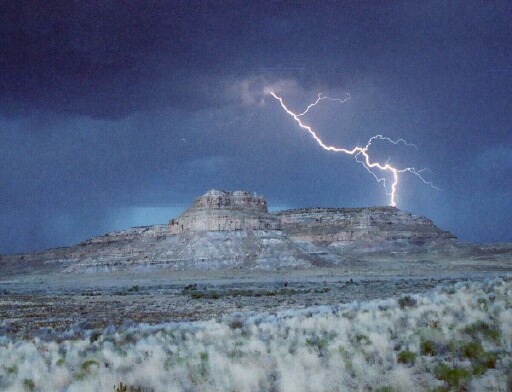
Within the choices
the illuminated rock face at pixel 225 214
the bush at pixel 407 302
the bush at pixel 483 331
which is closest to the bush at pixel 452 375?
the bush at pixel 483 331

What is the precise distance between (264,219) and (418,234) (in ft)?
157

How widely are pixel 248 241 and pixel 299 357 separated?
3805 inches

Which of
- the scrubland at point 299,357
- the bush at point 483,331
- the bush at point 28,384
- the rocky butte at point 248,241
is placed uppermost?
the rocky butte at point 248,241

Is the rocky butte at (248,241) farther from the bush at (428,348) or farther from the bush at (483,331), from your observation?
the bush at (428,348)

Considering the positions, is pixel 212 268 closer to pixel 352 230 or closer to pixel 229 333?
pixel 352 230

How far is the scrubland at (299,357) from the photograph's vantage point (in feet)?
24.9

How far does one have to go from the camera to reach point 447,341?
9852 millimetres

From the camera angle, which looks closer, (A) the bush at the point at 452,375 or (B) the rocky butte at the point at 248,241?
(A) the bush at the point at 452,375

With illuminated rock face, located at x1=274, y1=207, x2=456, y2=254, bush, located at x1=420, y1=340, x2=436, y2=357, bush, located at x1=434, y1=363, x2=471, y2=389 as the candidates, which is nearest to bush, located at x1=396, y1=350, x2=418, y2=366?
bush, located at x1=420, y1=340, x2=436, y2=357

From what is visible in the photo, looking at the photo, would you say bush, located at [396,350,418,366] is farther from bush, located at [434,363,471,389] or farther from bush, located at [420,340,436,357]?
bush, located at [434,363,471,389]

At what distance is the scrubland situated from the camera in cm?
759

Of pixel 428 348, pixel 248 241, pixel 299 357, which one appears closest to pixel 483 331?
pixel 428 348

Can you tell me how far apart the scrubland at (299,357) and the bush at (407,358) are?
2 cm

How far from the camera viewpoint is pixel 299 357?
31.1 feet
